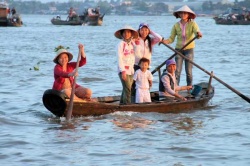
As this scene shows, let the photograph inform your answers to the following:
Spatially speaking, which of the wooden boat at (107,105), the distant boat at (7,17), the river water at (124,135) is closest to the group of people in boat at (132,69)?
the wooden boat at (107,105)

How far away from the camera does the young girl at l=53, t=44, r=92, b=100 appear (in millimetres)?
10984

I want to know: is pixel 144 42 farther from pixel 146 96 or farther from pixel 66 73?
pixel 66 73

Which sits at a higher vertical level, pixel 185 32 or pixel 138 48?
pixel 185 32

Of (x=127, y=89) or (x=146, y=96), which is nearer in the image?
(x=127, y=89)

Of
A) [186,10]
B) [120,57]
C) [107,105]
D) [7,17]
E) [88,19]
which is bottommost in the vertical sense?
[88,19]

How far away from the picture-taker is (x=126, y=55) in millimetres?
11352

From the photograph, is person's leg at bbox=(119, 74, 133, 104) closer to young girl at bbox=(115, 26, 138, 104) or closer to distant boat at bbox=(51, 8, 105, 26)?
young girl at bbox=(115, 26, 138, 104)

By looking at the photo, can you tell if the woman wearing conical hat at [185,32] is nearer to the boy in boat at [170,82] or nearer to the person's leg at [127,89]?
the boy in boat at [170,82]

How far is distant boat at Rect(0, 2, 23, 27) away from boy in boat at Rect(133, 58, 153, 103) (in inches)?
1756

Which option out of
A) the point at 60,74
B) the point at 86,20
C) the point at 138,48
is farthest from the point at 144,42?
the point at 86,20

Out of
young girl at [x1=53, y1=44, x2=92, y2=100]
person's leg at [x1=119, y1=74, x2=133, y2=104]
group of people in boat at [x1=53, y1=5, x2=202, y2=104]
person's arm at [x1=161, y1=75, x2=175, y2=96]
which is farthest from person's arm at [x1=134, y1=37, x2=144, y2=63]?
young girl at [x1=53, y1=44, x2=92, y2=100]

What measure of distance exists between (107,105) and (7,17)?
167ft

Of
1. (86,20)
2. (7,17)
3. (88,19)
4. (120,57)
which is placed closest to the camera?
(120,57)

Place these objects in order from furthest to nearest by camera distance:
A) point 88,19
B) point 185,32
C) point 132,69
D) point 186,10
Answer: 1. point 88,19
2. point 185,32
3. point 186,10
4. point 132,69
